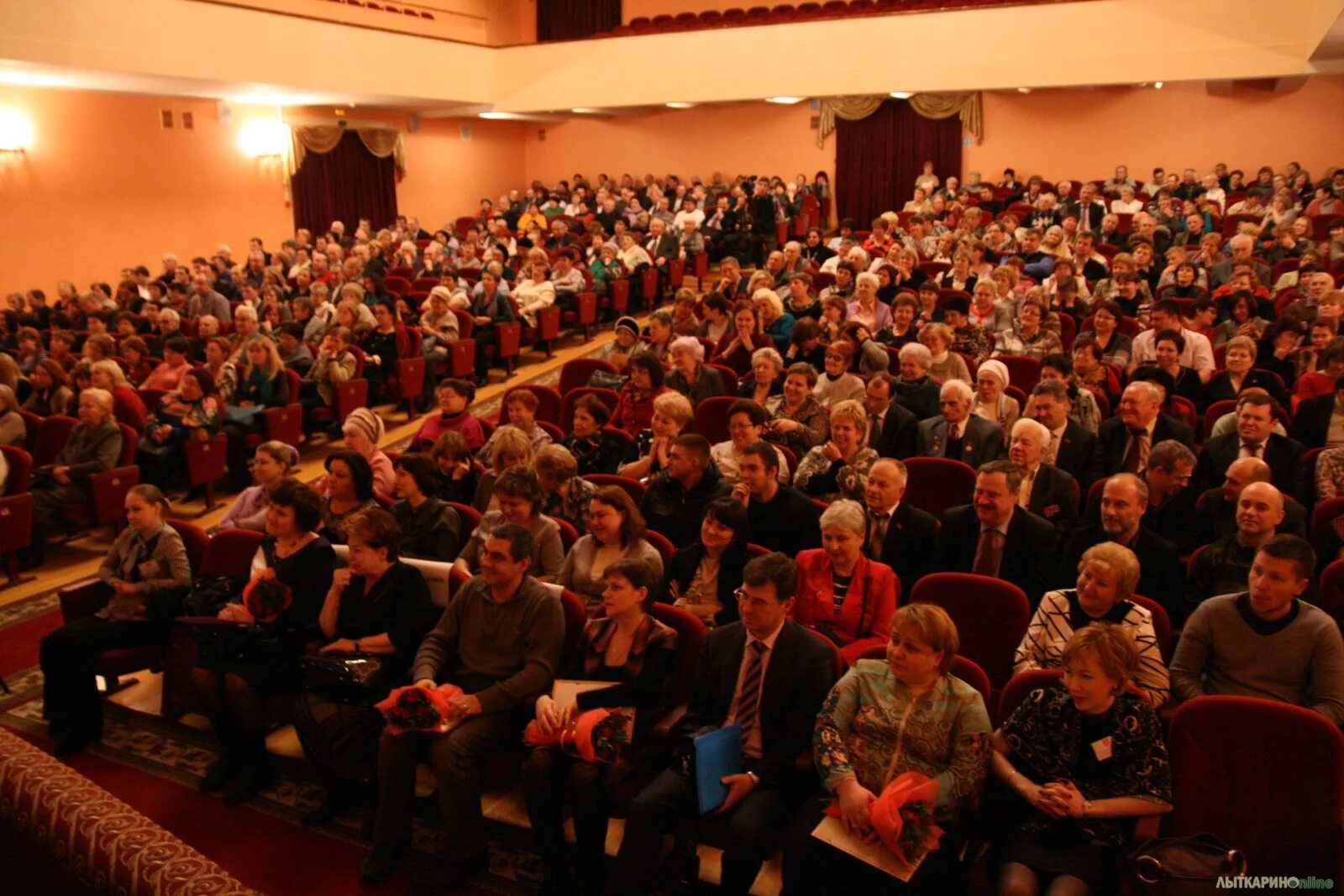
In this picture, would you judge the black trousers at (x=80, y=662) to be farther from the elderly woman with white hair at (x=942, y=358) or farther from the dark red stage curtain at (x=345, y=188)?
the dark red stage curtain at (x=345, y=188)

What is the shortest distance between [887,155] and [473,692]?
13.2 metres

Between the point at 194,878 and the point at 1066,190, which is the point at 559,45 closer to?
the point at 1066,190

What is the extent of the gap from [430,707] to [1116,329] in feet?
15.1

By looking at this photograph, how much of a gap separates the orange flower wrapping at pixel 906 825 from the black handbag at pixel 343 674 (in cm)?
158

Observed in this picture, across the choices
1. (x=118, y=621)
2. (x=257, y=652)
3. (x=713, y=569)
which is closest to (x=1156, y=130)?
(x=713, y=569)

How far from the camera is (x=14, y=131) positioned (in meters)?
10.6

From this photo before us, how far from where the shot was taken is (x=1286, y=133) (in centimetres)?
1260

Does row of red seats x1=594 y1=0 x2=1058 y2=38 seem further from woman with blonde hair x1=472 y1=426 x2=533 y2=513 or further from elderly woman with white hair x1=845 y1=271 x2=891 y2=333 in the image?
Result: woman with blonde hair x1=472 y1=426 x2=533 y2=513

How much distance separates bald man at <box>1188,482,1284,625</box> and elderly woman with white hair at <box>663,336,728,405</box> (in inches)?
108

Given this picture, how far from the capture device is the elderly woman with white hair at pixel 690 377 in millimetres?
5375

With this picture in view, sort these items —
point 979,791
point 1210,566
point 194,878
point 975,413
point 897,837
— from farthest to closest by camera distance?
point 975,413
point 1210,566
point 979,791
point 897,837
point 194,878

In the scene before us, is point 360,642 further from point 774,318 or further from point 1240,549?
point 774,318

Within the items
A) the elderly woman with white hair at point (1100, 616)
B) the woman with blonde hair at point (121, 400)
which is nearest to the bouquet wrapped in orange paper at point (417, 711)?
the elderly woman with white hair at point (1100, 616)

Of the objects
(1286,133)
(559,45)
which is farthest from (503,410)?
(1286,133)
